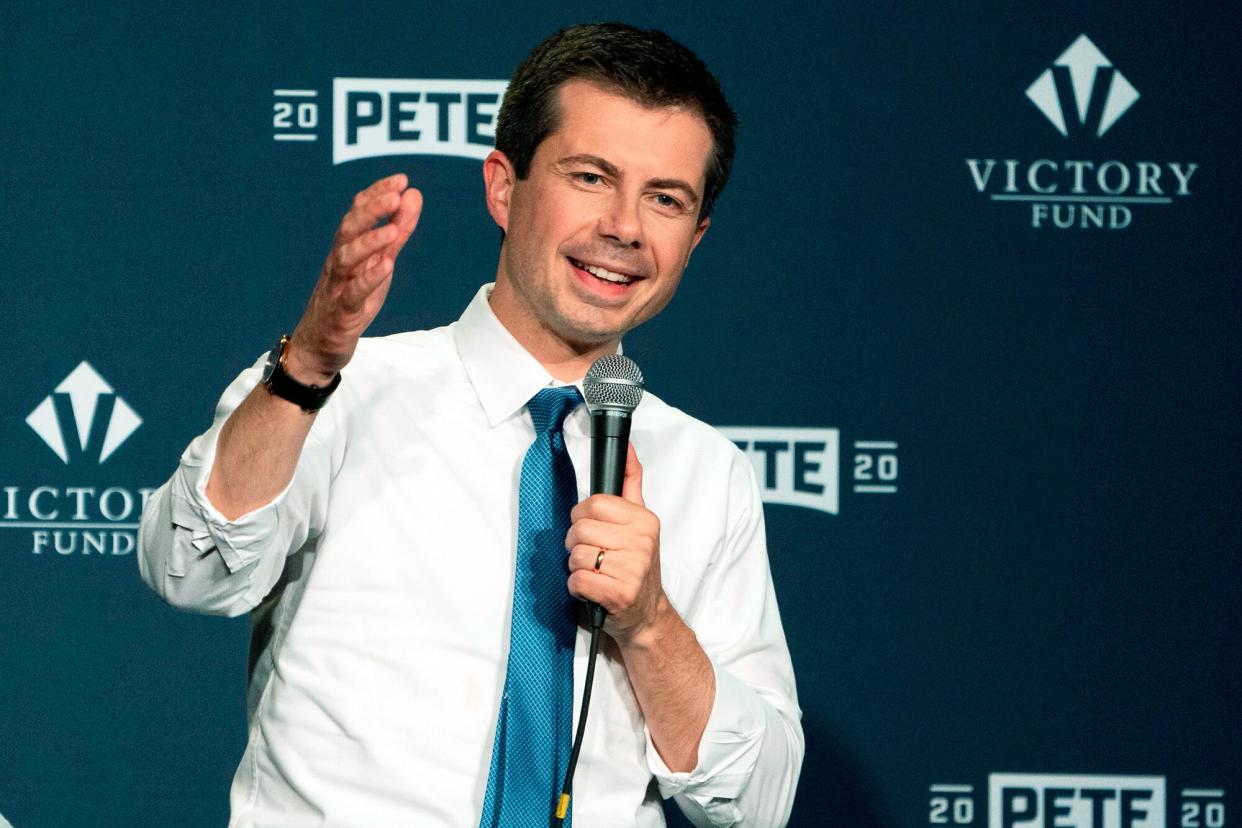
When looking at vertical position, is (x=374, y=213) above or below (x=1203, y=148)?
below

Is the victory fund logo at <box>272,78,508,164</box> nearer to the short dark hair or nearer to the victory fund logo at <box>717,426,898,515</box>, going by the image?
the victory fund logo at <box>717,426,898,515</box>

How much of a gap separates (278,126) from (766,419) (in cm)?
99

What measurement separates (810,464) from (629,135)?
1137 millimetres

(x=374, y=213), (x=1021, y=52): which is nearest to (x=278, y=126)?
(x=1021, y=52)

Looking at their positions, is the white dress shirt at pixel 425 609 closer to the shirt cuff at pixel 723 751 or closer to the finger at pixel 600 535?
the shirt cuff at pixel 723 751

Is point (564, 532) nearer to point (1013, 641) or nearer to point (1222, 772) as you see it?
point (1013, 641)

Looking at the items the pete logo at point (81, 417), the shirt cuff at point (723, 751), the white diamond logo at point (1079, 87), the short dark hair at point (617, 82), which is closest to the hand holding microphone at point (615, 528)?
the shirt cuff at point (723, 751)

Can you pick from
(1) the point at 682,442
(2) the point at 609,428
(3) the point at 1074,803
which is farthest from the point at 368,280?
(3) the point at 1074,803

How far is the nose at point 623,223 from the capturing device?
68.1 inches

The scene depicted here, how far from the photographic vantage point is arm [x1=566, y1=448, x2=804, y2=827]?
1468 mm

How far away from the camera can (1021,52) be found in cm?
279

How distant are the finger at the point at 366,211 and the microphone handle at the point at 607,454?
31 centimetres

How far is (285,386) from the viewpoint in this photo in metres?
1.42

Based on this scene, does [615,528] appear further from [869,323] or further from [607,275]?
[869,323]
